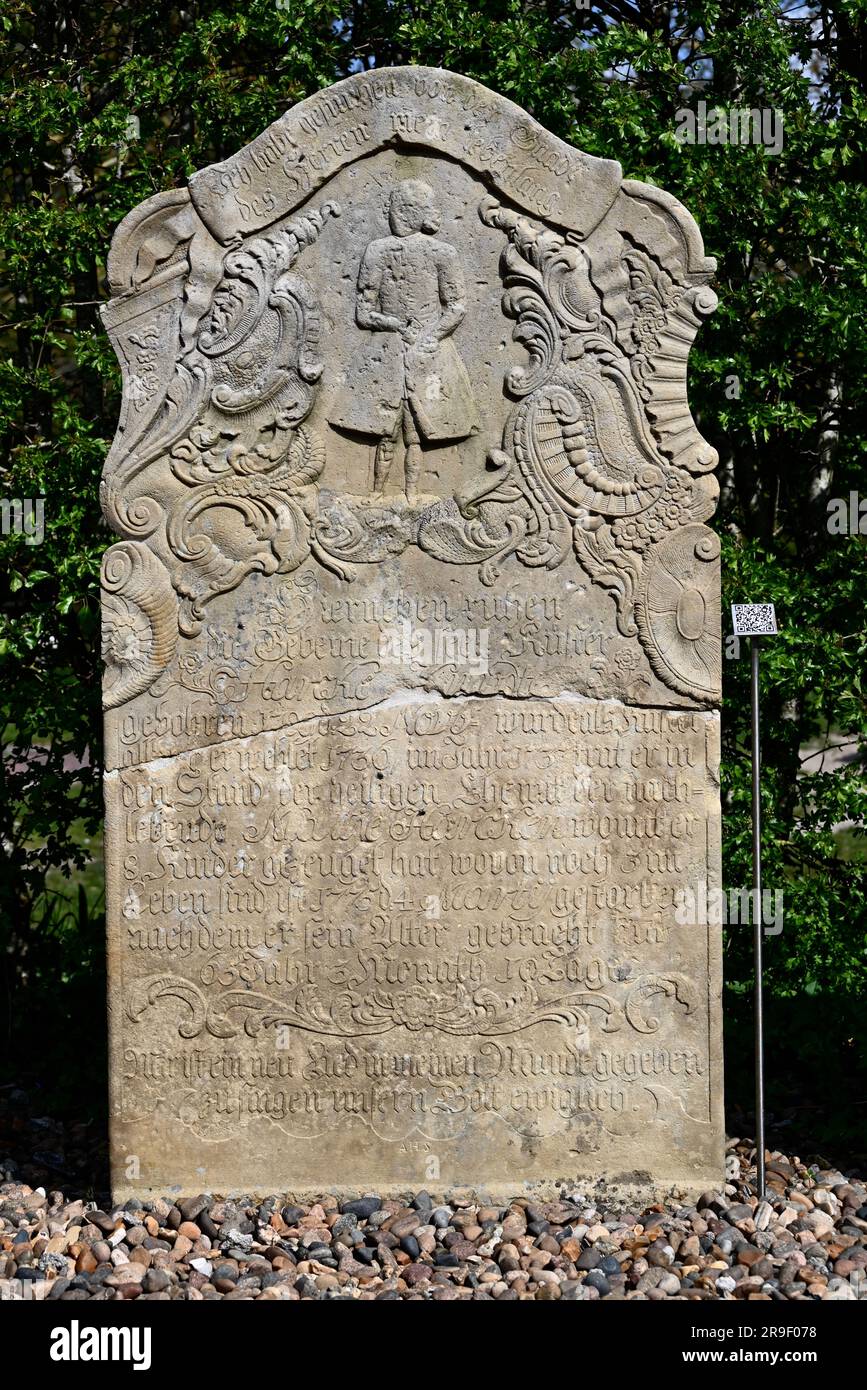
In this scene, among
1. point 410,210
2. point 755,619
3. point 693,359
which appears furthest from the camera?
point 693,359

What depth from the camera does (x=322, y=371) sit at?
14.8 feet

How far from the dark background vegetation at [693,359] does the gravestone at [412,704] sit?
1.03 m

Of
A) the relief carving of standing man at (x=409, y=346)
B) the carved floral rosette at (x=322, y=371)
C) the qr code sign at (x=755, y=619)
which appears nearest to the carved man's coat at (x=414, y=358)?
the relief carving of standing man at (x=409, y=346)

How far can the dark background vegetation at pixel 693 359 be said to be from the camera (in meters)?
5.45

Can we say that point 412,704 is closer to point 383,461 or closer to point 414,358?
point 383,461

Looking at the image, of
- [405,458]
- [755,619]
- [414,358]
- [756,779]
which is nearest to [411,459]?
[405,458]

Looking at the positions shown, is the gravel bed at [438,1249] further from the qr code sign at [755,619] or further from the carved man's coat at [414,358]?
the carved man's coat at [414,358]

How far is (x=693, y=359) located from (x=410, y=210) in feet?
4.72

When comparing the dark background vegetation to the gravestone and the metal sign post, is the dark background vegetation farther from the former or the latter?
the gravestone

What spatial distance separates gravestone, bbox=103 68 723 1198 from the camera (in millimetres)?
4484

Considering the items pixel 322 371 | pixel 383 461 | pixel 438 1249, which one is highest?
pixel 322 371

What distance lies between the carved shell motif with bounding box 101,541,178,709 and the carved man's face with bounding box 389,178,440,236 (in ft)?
4.05

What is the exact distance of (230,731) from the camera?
14.8 ft

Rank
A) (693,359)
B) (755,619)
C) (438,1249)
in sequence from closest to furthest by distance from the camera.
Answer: (438,1249)
(755,619)
(693,359)
